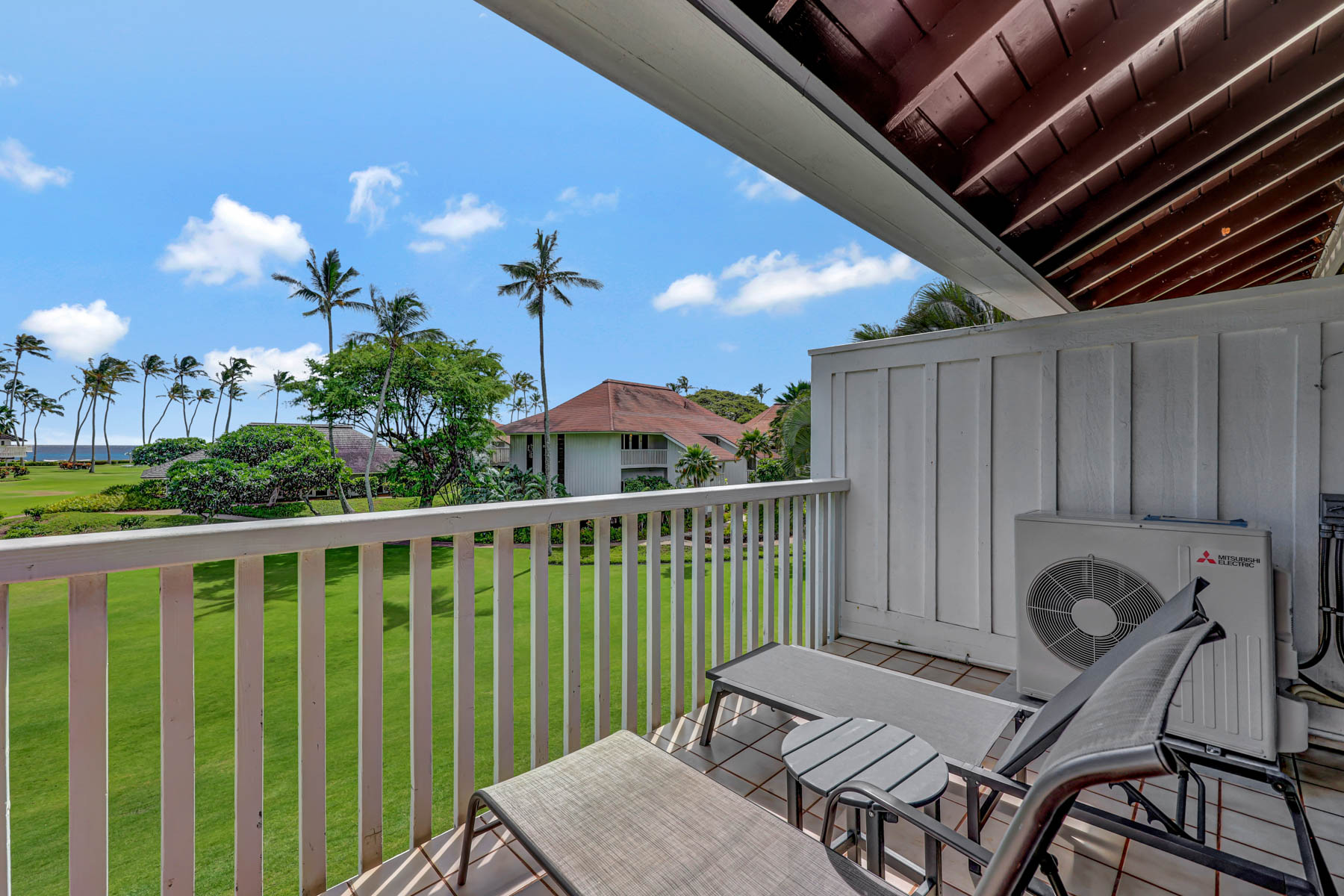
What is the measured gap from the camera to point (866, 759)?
1382 mm

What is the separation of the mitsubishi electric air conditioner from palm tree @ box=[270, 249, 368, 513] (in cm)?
936

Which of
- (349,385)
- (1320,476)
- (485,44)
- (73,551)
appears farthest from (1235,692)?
(349,385)

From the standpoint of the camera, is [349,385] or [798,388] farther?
[798,388]

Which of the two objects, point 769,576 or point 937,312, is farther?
point 937,312

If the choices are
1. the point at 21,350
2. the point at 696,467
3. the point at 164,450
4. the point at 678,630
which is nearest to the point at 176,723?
the point at 678,630

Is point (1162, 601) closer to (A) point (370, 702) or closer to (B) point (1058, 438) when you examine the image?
(B) point (1058, 438)

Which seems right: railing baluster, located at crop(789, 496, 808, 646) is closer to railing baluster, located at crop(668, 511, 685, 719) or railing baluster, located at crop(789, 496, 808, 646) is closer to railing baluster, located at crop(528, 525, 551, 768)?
railing baluster, located at crop(668, 511, 685, 719)

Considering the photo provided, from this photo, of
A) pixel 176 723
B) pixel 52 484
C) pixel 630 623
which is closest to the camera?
pixel 176 723

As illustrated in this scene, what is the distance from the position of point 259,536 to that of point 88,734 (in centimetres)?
51

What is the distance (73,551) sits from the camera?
111cm

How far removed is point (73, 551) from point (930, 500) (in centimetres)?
367

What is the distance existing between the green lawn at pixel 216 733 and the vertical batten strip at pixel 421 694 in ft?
2.43

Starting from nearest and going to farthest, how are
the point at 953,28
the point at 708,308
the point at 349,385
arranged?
the point at 953,28, the point at 349,385, the point at 708,308

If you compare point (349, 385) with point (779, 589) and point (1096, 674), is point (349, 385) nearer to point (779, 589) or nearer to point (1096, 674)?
point (779, 589)
